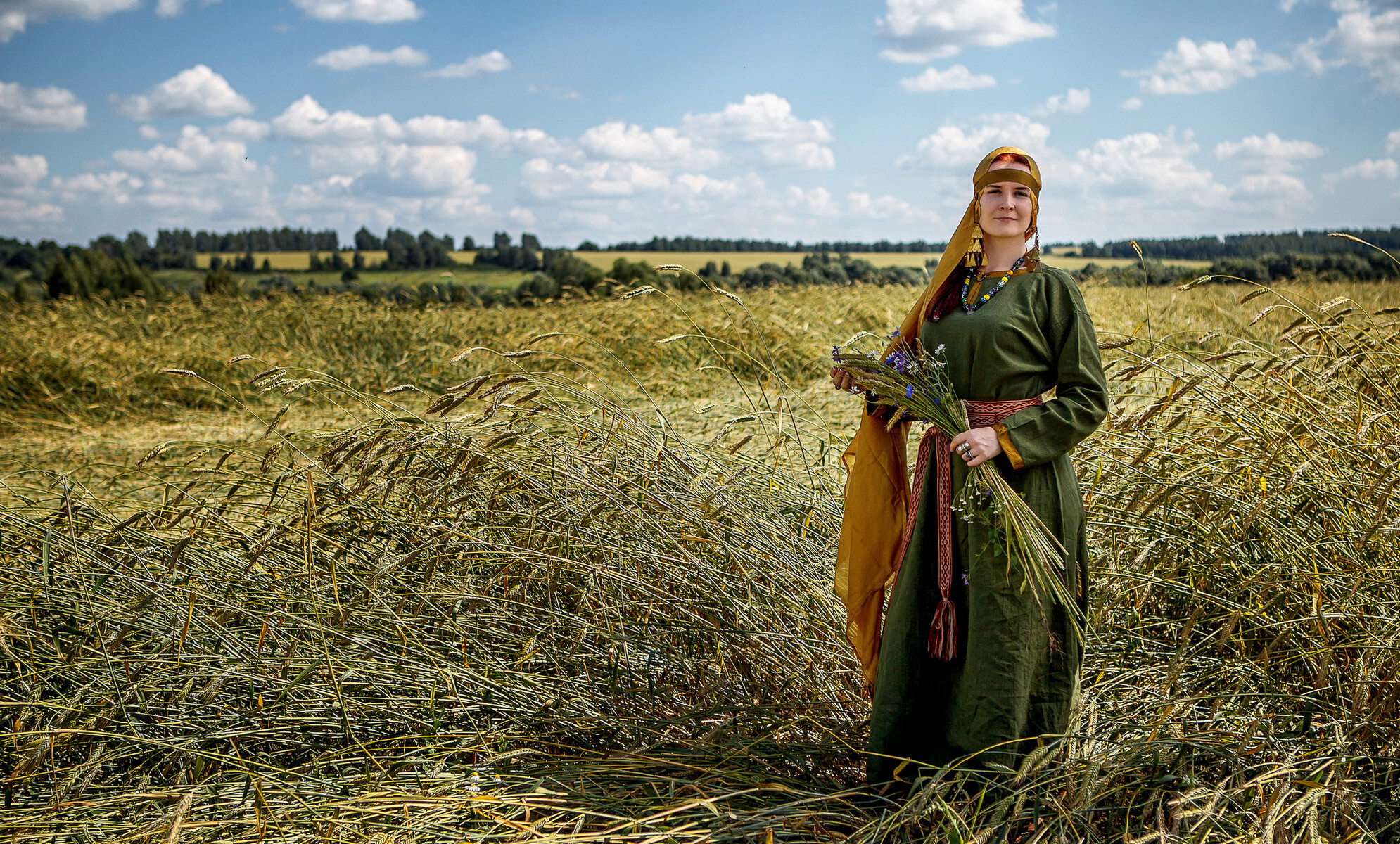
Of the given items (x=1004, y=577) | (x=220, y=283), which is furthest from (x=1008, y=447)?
(x=220, y=283)

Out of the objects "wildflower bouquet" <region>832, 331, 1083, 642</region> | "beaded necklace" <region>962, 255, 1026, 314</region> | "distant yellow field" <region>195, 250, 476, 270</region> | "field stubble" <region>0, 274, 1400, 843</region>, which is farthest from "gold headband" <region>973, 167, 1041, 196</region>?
"distant yellow field" <region>195, 250, 476, 270</region>

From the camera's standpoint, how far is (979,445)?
187 cm

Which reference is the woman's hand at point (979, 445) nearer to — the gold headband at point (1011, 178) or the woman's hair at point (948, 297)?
the woman's hair at point (948, 297)

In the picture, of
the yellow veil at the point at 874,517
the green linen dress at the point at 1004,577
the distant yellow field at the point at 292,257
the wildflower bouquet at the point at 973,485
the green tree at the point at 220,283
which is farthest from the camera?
the distant yellow field at the point at 292,257

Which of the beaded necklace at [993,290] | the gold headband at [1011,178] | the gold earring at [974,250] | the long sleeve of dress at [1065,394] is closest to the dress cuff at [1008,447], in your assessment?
the long sleeve of dress at [1065,394]

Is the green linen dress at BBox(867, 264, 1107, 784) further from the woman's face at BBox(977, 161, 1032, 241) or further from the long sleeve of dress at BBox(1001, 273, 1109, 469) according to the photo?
the woman's face at BBox(977, 161, 1032, 241)

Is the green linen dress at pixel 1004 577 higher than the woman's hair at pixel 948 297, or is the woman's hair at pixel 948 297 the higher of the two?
the woman's hair at pixel 948 297

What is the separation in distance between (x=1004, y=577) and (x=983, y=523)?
13 centimetres

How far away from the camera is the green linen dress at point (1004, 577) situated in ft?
6.38

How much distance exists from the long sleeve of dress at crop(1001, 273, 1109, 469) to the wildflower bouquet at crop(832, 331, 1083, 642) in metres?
0.10

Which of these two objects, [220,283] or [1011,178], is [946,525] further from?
[220,283]

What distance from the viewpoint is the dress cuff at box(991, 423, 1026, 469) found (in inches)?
73.7

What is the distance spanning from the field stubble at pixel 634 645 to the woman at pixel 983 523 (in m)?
0.13

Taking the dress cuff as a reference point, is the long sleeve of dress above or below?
above
